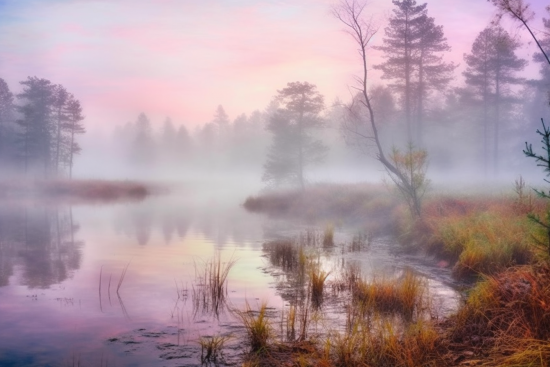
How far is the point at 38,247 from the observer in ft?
61.4

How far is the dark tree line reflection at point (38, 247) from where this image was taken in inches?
532

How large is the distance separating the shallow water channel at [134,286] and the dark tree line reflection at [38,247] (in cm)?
4

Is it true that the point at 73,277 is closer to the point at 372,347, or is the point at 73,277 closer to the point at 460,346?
the point at 372,347

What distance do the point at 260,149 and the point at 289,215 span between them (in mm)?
60443

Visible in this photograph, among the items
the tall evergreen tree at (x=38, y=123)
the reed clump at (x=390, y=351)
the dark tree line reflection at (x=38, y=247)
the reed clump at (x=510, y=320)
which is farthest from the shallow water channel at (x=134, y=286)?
the tall evergreen tree at (x=38, y=123)

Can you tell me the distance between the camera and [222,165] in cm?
11300

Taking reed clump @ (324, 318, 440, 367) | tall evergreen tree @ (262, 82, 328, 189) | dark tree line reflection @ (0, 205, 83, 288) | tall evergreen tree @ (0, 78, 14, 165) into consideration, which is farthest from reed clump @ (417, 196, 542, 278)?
tall evergreen tree @ (0, 78, 14, 165)

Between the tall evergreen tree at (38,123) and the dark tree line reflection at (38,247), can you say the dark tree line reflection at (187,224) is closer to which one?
the dark tree line reflection at (38,247)

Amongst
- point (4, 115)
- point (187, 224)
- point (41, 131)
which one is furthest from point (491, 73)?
point (4, 115)

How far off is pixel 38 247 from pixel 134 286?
8774mm

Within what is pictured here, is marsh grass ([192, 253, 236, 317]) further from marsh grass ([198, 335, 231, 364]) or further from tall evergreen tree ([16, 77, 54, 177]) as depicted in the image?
tall evergreen tree ([16, 77, 54, 177])

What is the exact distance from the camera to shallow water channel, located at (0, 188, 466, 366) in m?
7.80

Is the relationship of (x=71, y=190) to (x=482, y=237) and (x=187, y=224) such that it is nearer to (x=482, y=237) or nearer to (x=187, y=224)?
(x=187, y=224)

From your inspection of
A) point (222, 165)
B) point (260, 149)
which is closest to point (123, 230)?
point (260, 149)
